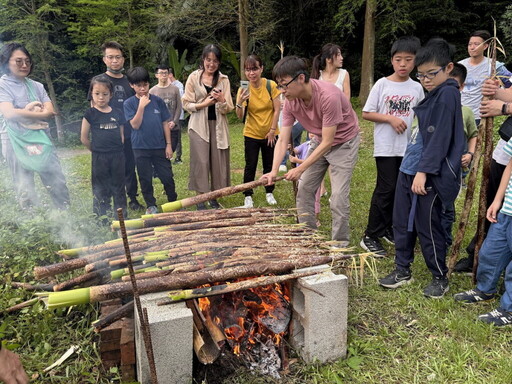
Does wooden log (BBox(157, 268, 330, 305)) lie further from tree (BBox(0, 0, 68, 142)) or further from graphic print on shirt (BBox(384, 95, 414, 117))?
tree (BBox(0, 0, 68, 142))

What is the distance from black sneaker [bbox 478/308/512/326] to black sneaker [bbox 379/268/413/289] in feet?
2.30

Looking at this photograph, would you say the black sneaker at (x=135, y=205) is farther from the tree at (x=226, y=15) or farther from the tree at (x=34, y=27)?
the tree at (x=226, y=15)

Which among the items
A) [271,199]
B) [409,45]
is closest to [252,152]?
[271,199]

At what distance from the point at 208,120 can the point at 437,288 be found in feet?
11.5

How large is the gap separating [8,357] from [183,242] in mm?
1446

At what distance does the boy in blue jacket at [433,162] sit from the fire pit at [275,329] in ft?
3.85

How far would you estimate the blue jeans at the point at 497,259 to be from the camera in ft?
10.1

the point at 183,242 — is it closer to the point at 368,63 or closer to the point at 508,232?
the point at 508,232

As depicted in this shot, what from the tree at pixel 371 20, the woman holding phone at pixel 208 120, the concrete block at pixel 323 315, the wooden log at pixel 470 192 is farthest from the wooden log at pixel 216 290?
the tree at pixel 371 20

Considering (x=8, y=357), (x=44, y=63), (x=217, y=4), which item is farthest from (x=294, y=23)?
(x=8, y=357)

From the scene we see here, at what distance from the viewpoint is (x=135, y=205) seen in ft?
19.3

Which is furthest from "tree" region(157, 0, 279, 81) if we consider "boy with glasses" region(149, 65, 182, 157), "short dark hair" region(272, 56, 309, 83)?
"short dark hair" region(272, 56, 309, 83)

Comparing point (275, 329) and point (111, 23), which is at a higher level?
point (111, 23)

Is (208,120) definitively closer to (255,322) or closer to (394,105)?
(394,105)
